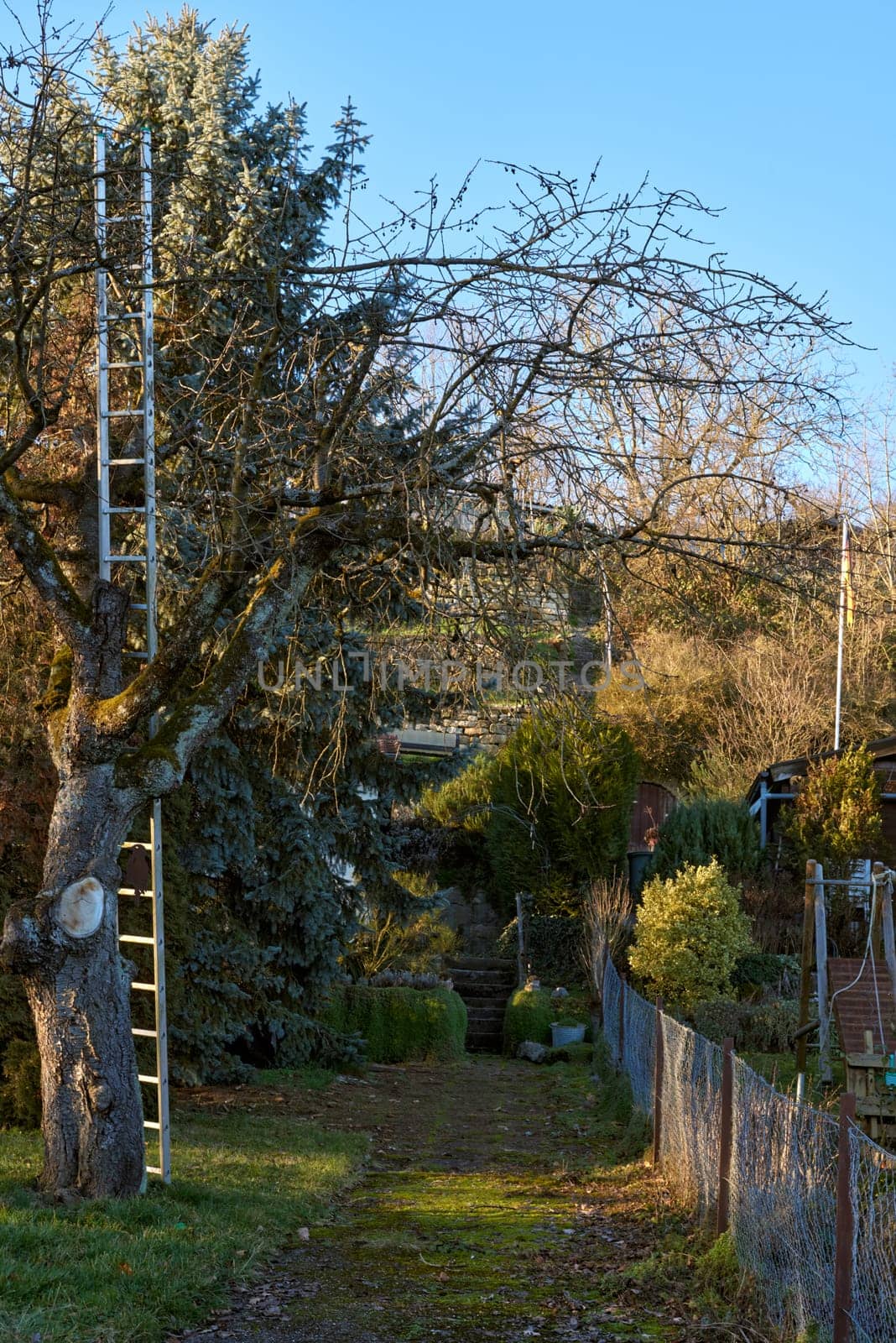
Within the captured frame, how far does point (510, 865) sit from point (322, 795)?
755 cm

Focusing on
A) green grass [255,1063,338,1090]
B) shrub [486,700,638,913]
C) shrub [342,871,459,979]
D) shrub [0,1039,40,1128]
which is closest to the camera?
shrub [0,1039,40,1128]

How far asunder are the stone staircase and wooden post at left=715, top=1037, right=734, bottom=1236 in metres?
10.3

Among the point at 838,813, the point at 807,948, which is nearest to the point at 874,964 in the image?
the point at 807,948

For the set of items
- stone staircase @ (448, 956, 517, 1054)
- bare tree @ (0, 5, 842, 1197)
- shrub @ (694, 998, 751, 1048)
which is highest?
bare tree @ (0, 5, 842, 1197)

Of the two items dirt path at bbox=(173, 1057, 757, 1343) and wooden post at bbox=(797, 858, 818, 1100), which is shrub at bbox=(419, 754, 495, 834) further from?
wooden post at bbox=(797, 858, 818, 1100)

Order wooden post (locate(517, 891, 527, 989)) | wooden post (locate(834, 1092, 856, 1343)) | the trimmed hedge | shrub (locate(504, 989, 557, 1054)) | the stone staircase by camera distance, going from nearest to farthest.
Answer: wooden post (locate(834, 1092, 856, 1343))
the trimmed hedge
shrub (locate(504, 989, 557, 1054))
the stone staircase
wooden post (locate(517, 891, 527, 989))

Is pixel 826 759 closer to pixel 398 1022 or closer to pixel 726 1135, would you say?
pixel 398 1022

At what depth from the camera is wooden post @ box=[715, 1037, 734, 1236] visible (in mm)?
6375

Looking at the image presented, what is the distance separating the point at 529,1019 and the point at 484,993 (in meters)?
1.98

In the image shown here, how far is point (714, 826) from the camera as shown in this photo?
19.2m

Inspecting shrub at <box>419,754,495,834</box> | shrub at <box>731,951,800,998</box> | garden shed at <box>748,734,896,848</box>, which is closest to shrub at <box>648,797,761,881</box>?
garden shed at <box>748,734,896,848</box>

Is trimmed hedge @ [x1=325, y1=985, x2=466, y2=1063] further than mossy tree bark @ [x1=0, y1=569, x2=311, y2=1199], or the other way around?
trimmed hedge @ [x1=325, y1=985, x2=466, y2=1063]

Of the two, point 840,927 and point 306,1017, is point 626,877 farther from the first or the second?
point 306,1017

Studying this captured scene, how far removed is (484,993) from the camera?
707 inches
